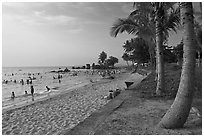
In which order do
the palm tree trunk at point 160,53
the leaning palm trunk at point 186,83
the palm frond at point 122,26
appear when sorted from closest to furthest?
the leaning palm trunk at point 186,83 → the palm tree trunk at point 160,53 → the palm frond at point 122,26

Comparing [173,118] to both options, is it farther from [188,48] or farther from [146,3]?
[146,3]

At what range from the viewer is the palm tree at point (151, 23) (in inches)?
298

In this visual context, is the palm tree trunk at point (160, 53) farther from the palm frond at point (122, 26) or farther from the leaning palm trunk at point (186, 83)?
the leaning palm trunk at point (186, 83)

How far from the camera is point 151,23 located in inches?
387

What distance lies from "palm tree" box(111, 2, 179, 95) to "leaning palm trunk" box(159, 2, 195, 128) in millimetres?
3904

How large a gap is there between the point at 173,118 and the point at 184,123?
0.94 ft

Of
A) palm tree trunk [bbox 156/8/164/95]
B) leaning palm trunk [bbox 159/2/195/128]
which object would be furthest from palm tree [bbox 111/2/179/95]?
leaning palm trunk [bbox 159/2/195/128]

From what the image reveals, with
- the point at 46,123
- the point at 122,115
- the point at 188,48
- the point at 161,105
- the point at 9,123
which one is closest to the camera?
the point at 188,48

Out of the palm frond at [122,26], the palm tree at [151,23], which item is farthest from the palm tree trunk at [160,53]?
the palm frond at [122,26]

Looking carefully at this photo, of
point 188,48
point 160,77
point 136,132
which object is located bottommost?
point 136,132

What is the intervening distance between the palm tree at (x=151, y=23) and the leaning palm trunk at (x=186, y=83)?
3.90 metres

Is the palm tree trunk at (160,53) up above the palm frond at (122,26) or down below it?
below

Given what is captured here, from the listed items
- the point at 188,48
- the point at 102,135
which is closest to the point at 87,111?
the point at 102,135

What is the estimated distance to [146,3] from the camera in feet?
26.4
